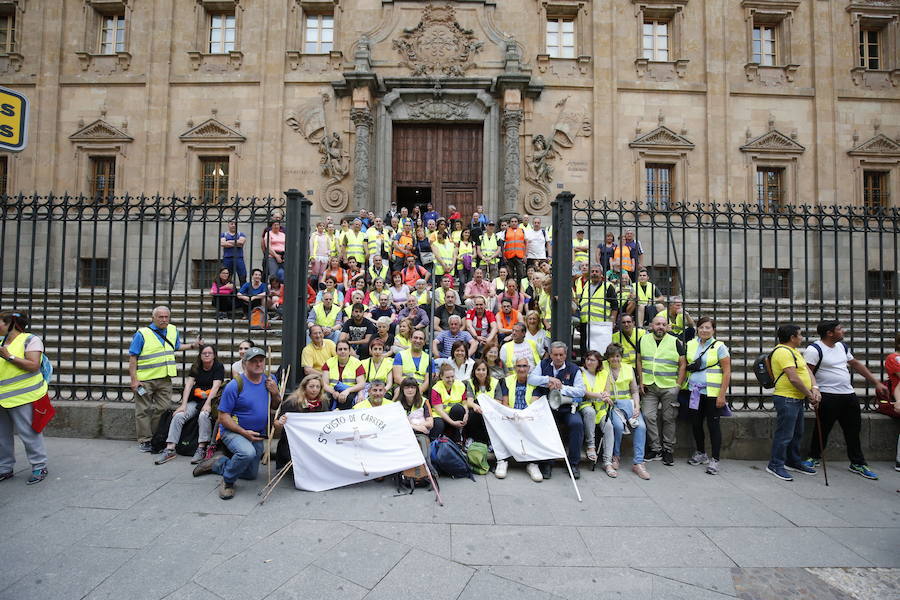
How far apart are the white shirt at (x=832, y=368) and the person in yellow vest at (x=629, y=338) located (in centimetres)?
204

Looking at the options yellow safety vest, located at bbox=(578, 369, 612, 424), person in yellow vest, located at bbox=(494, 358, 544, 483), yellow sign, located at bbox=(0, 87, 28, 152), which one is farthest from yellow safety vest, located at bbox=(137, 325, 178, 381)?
yellow safety vest, located at bbox=(578, 369, 612, 424)

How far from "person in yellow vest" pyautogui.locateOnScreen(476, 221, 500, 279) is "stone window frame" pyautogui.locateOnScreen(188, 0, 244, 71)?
11822 mm

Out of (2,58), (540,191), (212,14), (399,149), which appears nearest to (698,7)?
(540,191)

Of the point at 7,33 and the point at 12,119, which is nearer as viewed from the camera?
the point at 12,119

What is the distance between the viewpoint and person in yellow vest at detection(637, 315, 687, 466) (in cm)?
664

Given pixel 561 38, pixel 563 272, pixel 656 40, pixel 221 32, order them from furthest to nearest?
pixel 656 40
pixel 221 32
pixel 561 38
pixel 563 272

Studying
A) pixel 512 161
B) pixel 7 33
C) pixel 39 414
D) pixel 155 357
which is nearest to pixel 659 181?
pixel 512 161

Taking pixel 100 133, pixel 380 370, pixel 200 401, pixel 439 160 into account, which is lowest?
pixel 200 401

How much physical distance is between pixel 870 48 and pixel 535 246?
661 inches

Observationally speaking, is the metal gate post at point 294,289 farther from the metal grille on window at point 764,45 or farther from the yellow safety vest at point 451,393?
the metal grille on window at point 764,45

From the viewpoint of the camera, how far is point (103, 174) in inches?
722

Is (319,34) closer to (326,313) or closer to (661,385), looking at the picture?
(326,313)

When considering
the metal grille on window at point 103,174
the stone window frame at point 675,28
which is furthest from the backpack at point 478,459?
the metal grille on window at point 103,174

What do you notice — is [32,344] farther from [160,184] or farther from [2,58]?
[2,58]
